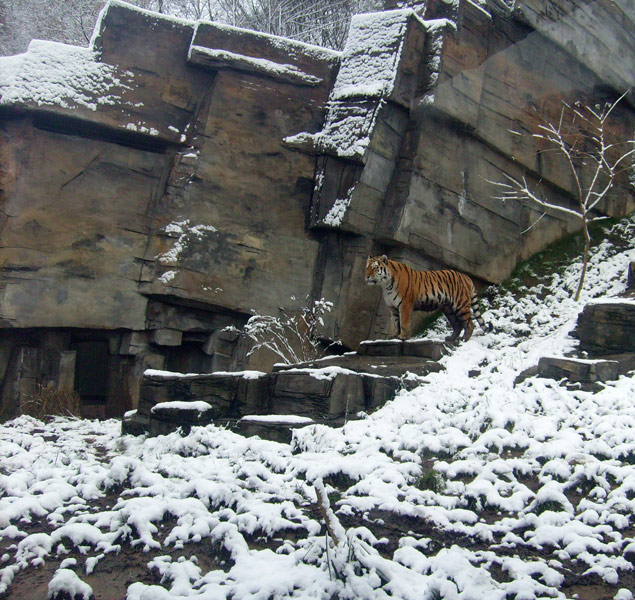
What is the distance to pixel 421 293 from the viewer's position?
10.3 metres

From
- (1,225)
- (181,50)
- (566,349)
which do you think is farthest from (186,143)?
(566,349)

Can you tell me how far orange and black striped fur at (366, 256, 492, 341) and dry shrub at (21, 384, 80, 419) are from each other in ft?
16.6

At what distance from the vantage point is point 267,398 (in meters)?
7.50

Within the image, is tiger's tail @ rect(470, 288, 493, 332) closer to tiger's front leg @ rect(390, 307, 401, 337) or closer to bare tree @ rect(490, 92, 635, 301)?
tiger's front leg @ rect(390, 307, 401, 337)

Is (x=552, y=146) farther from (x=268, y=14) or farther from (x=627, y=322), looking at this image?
(x=268, y=14)

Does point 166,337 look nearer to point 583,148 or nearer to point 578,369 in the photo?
point 578,369

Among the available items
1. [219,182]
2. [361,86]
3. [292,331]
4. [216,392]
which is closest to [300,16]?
[361,86]

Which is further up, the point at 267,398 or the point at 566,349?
the point at 566,349

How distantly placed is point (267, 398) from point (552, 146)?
8973mm

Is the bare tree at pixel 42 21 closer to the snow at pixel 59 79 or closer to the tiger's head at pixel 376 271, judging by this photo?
the snow at pixel 59 79

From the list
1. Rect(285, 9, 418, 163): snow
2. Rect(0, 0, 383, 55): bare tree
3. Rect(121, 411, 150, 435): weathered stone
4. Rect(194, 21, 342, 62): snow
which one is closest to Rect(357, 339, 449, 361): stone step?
Rect(285, 9, 418, 163): snow

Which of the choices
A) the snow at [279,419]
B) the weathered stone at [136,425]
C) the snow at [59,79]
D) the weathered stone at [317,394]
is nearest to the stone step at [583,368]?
the weathered stone at [317,394]

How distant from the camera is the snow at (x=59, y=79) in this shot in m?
10.7

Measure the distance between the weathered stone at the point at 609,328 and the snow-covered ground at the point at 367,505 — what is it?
131 cm
